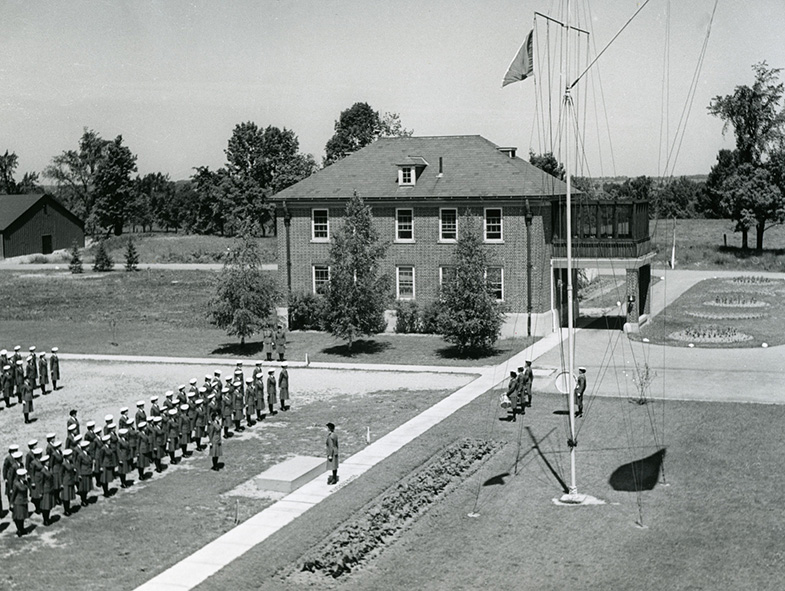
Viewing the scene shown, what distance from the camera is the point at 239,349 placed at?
38125 mm

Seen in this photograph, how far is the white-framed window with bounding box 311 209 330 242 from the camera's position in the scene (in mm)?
43625

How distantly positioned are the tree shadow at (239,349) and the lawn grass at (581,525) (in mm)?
14977

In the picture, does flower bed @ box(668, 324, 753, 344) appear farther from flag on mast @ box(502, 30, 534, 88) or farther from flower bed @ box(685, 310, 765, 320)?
flag on mast @ box(502, 30, 534, 88)

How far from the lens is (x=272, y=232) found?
106 meters

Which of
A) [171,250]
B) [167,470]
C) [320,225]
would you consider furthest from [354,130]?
[167,470]

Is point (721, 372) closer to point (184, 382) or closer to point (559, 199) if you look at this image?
point (559, 199)

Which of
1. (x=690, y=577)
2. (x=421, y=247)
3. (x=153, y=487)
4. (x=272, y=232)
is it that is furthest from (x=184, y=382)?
(x=272, y=232)

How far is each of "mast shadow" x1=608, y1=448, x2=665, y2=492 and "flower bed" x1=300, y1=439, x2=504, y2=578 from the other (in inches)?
123

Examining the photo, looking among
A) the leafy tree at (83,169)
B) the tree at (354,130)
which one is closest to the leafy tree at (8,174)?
the leafy tree at (83,169)

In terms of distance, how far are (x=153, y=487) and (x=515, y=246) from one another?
23.9 m

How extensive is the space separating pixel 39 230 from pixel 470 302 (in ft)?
200

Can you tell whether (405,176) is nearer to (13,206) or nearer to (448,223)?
(448,223)

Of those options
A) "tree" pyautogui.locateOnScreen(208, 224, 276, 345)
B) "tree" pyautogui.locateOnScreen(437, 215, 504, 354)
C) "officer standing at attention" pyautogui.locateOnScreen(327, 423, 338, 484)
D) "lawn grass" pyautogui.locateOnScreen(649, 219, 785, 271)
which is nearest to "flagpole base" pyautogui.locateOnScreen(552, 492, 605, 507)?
"officer standing at attention" pyautogui.locateOnScreen(327, 423, 338, 484)

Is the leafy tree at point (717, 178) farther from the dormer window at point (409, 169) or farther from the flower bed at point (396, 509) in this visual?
the flower bed at point (396, 509)
